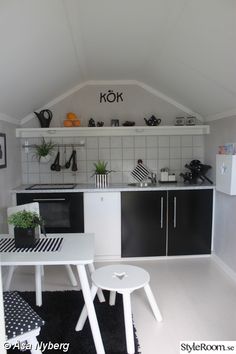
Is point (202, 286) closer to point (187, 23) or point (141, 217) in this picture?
point (141, 217)

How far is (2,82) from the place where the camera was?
7.55 feet

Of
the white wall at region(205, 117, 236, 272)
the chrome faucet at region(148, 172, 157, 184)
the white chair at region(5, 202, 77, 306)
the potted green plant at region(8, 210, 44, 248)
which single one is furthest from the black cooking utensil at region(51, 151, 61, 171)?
the white wall at region(205, 117, 236, 272)

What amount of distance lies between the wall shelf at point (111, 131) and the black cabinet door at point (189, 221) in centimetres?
79

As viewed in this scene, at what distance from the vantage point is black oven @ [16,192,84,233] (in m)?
3.34

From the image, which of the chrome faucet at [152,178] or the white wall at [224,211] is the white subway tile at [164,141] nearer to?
the chrome faucet at [152,178]

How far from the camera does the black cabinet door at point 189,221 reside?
3426 millimetres

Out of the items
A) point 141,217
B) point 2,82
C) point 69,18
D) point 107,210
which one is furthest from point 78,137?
point 69,18

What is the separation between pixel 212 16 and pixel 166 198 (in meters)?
2.07

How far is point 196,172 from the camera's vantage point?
3637 mm

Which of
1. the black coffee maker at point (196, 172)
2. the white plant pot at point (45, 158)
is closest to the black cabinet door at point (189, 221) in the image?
the black coffee maker at point (196, 172)

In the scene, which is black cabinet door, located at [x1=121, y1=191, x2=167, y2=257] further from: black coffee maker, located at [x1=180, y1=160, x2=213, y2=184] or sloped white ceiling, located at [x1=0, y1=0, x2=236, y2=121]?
sloped white ceiling, located at [x1=0, y1=0, x2=236, y2=121]

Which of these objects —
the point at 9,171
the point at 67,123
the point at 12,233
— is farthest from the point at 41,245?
the point at 67,123

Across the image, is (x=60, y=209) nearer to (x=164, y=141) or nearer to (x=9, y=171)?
(x=9, y=171)

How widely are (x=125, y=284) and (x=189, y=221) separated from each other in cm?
169
